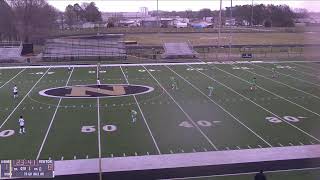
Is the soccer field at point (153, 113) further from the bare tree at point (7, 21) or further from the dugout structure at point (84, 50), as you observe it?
the bare tree at point (7, 21)

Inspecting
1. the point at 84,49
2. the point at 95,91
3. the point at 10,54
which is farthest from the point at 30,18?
the point at 95,91

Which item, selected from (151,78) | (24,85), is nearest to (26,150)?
(24,85)

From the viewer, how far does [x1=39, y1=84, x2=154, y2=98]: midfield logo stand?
21.2 metres

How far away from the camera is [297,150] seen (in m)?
12.7

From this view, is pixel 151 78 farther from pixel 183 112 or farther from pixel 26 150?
pixel 26 150

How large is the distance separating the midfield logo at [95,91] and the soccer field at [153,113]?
0.05 m

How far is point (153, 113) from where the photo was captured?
17391mm

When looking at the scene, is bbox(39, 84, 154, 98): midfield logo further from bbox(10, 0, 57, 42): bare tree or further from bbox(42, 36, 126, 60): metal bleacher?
bbox(10, 0, 57, 42): bare tree

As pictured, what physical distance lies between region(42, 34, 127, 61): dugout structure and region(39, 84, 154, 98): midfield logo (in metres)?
15.5

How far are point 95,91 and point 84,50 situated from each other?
1994 centimetres

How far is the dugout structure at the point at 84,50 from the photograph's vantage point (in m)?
Result: 39.1

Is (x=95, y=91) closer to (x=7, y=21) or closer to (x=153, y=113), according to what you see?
(x=153, y=113)

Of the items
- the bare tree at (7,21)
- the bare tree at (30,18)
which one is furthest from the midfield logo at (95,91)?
the bare tree at (7,21)

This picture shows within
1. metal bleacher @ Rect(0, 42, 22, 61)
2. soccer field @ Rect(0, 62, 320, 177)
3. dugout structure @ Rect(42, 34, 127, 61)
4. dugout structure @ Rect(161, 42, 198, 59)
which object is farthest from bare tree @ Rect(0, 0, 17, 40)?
soccer field @ Rect(0, 62, 320, 177)
